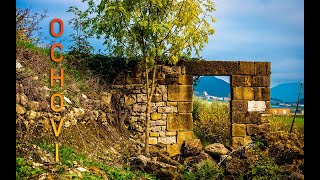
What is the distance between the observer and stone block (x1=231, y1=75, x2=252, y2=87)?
11328mm

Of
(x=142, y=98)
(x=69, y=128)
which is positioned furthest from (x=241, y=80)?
(x=69, y=128)

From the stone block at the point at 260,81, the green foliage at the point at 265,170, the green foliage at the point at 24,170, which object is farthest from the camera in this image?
the stone block at the point at 260,81

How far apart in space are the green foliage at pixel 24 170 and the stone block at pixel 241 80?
6.43 m

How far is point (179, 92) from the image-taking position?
36.2 ft

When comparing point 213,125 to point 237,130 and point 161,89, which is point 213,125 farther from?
point 161,89

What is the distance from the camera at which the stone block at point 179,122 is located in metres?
11.0

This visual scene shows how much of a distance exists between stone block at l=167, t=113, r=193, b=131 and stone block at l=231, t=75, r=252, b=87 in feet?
4.85

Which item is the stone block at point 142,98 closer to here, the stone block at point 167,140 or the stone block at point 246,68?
the stone block at point 167,140

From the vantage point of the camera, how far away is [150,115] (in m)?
10.9

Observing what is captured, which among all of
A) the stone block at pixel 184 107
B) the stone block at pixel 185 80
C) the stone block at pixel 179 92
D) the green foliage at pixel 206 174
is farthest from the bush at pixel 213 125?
the green foliage at pixel 206 174

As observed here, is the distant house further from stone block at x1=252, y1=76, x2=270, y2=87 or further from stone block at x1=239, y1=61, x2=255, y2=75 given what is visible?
stone block at x1=239, y1=61, x2=255, y2=75
